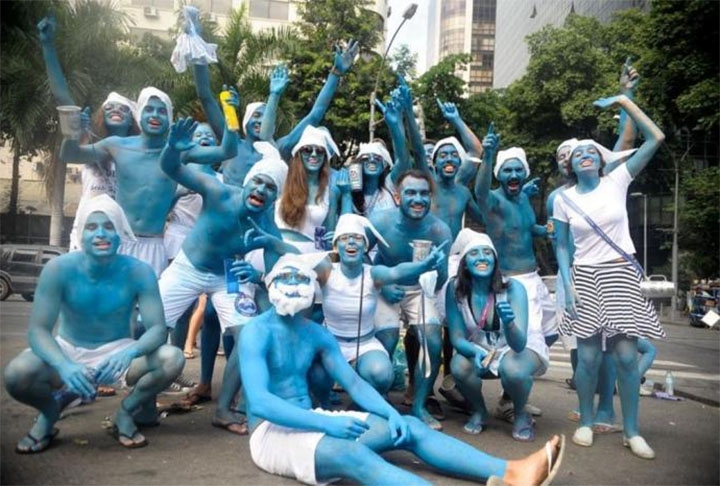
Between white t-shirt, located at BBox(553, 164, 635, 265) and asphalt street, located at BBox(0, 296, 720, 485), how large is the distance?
1.29 m

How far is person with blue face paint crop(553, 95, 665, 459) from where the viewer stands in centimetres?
479

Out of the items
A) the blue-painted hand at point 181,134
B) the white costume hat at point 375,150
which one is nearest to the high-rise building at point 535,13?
the white costume hat at point 375,150

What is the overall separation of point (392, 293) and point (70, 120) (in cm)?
244

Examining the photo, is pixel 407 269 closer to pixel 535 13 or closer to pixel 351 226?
pixel 351 226

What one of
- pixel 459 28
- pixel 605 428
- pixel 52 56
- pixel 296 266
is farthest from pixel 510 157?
pixel 459 28

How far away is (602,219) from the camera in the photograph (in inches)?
193

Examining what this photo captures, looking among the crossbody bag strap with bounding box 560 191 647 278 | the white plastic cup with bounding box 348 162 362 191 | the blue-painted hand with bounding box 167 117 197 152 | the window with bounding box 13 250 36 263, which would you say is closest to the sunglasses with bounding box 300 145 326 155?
the white plastic cup with bounding box 348 162 362 191

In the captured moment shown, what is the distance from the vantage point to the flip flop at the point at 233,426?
471cm

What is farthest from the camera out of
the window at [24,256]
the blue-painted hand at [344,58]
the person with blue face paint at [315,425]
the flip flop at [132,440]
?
the window at [24,256]

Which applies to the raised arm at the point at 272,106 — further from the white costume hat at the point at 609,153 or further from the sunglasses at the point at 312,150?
the white costume hat at the point at 609,153

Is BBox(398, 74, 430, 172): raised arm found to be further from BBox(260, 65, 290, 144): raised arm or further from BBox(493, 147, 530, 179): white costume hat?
BBox(260, 65, 290, 144): raised arm

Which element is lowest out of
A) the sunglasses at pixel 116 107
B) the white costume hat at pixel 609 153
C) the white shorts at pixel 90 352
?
the white shorts at pixel 90 352

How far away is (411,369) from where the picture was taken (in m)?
5.82

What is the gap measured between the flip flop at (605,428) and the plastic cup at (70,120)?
4.20m
